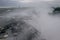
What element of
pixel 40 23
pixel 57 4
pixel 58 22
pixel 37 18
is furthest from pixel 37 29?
pixel 57 4

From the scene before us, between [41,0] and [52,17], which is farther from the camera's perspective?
[41,0]

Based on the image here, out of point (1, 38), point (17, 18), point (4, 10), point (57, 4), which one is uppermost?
point (57, 4)

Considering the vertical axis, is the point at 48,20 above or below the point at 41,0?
below

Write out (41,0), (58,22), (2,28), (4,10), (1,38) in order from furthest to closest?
(41,0) < (4,10) < (58,22) < (2,28) < (1,38)

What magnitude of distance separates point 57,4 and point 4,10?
4.20 ft

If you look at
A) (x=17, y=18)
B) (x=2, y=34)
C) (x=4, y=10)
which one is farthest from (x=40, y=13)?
(x=2, y=34)

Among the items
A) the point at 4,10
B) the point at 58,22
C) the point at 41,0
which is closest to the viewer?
the point at 58,22

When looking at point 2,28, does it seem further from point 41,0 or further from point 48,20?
point 41,0

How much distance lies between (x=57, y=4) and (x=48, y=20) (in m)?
0.46

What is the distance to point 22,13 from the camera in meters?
2.30

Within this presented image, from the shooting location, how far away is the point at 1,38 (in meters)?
1.57

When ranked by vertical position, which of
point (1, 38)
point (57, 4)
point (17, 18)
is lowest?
point (1, 38)

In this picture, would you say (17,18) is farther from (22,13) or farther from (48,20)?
(48,20)

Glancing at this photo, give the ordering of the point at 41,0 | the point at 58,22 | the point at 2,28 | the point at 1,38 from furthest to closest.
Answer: the point at 41,0 < the point at 58,22 < the point at 2,28 < the point at 1,38
